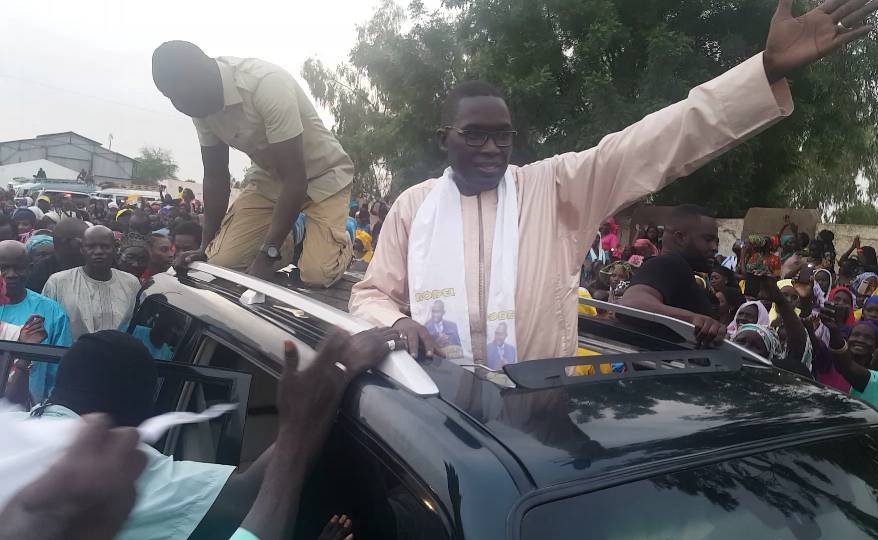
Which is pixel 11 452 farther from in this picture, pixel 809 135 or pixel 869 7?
pixel 809 135

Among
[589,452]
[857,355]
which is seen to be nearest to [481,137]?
[589,452]

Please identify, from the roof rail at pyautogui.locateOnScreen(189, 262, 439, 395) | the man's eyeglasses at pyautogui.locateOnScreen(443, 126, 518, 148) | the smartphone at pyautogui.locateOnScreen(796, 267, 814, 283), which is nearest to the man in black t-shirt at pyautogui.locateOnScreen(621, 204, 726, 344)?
the man's eyeglasses at pyautogui.locateOnScreen(443, 126, 518, 148)

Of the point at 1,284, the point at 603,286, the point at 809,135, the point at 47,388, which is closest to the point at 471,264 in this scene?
the point at 47,388

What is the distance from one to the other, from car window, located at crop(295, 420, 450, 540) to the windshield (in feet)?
0.70

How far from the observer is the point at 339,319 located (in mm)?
1997

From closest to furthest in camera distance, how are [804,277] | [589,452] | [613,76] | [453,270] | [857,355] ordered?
[589,452]
[453,270]
[857,355]
[804,277]
[613,76]

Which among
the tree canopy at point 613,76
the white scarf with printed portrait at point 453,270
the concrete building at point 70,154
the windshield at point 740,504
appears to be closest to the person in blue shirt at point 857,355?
the windshield at point 740,504

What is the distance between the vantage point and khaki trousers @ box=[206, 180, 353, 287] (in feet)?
12.3

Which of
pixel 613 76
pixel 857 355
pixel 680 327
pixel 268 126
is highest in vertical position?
pixel 613 76

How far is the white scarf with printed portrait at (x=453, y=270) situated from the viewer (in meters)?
2.22

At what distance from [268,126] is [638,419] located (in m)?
2.53

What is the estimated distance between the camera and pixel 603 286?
8.22 meters

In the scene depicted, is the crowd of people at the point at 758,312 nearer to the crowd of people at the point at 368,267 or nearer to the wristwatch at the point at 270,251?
the crowd of people at the point at 368,267

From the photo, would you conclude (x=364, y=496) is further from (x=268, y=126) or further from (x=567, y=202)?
(x=268, y=126)
